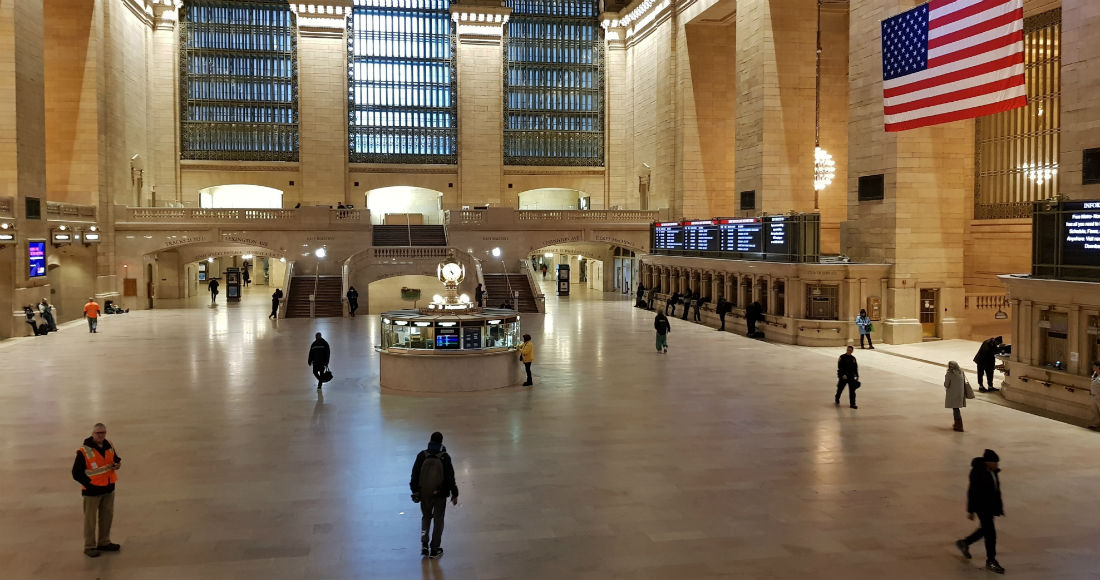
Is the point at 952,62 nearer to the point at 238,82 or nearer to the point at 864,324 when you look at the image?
the point at 864,324

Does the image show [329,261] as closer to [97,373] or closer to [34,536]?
[97,373]

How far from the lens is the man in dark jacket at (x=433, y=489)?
26.2 ft

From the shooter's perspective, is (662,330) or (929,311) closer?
(662,330)

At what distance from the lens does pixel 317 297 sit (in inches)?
1326

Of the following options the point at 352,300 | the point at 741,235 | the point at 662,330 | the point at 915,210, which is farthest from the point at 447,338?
the point at 352,300

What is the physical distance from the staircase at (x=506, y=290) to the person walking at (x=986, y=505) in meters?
25.6

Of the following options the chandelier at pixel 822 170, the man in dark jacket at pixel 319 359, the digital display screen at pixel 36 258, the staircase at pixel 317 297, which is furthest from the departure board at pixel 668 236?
the digital display screen at pixel 36 258

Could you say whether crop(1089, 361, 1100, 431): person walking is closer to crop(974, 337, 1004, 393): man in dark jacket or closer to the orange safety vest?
crop(974, 337, 1004, 393): man in dark jacket

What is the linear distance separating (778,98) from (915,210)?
29.1 ft

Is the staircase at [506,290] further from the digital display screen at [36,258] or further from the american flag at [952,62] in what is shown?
the american flag at [952,62]

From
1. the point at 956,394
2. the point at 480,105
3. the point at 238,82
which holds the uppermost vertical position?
the point at 238,82

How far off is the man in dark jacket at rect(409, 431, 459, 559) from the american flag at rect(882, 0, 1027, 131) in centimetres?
1478

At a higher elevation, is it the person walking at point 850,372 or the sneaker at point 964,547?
the person walking at point 850,372

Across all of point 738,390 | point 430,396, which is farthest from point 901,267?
point 430,396
